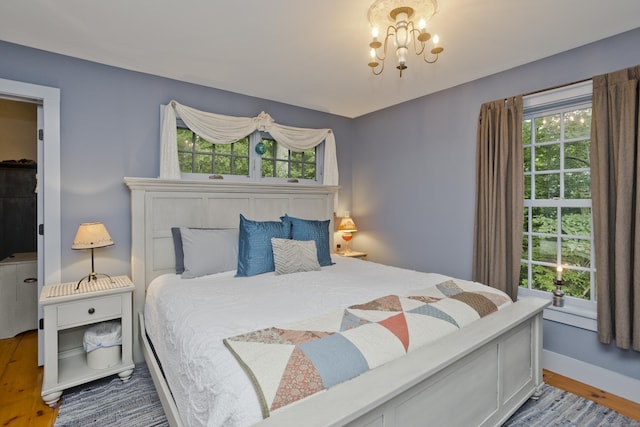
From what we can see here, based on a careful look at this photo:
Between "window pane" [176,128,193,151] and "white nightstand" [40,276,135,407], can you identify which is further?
"window pane" [176,128,193,151]

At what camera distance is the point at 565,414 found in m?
2.04

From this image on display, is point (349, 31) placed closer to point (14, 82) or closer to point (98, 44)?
point (98, 44)

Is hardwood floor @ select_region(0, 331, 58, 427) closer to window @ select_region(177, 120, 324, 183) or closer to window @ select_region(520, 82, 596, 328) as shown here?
window @ select_region(177, 120, 324, 183)

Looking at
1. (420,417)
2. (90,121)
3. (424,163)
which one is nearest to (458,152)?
(424,163)

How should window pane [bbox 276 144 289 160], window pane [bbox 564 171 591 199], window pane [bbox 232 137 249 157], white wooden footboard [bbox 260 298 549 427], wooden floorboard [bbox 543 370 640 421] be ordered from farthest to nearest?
window pane [bbox 276 144 289 160]
window pane [bbox 232 137 249 157]
window pane [bbox 564 171 591 199]
wooden floorboard [bbox 543 370 640 421]
white wooden footboard [bbox 260 298 549 427]

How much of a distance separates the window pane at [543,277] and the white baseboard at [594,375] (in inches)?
20.2

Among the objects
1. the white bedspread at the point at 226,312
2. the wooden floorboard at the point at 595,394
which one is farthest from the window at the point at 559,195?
the white bedspread at the point at 226,312

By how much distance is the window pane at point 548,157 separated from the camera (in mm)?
2668

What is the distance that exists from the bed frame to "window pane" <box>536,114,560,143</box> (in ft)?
4.56

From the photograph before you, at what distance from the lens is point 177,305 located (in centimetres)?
191

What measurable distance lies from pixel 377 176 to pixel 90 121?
296cm

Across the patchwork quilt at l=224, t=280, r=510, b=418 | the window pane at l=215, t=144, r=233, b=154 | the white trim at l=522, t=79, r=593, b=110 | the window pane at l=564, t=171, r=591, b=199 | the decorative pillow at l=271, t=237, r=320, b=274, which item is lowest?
the patchwork quilt at l=224, t=280, r=510, b=418

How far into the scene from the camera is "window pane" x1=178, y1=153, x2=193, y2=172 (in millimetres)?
3080

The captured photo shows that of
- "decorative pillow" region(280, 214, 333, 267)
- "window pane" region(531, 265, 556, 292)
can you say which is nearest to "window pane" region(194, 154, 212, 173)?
"decorative pillow" region(280, 214, 333, 267)
